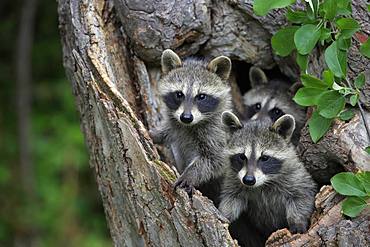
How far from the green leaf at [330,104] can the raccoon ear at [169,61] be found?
1.39m

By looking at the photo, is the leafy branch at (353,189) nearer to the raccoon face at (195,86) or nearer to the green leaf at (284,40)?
the green leaf at (284,40)

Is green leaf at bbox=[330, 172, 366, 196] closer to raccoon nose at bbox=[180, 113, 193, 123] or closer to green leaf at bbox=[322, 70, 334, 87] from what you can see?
green leaf at bbox=[322, 70, 334, 87]

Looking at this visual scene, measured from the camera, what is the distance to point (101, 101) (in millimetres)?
5027

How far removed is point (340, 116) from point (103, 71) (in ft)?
4.81

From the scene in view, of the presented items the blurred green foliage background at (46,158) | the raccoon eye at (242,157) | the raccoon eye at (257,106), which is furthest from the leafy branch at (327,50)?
the blurred green foliage background at (46,158)

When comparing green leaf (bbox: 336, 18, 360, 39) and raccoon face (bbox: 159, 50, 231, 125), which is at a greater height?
green leaf (bbox: 336, 18, 360, 39)

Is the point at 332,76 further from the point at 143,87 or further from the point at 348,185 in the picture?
the point at 143,87

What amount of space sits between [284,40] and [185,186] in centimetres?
100

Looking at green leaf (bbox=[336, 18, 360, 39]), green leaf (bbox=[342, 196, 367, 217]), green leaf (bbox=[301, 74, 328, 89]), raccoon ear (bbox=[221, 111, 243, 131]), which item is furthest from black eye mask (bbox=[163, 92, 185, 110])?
green leaf (bbox=[342, 196, 367, 217])

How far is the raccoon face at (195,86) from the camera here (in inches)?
221

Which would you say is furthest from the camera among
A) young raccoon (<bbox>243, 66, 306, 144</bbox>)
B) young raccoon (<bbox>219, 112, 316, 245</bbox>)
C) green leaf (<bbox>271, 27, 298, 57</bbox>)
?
young raccoon (<bbox>243, 66, 306, 144</bbox>)

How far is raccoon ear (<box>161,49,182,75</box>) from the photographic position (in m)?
5.55

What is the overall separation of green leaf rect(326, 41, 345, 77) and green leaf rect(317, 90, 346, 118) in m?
0.11

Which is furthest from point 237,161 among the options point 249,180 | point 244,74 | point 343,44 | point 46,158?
point 46,158
